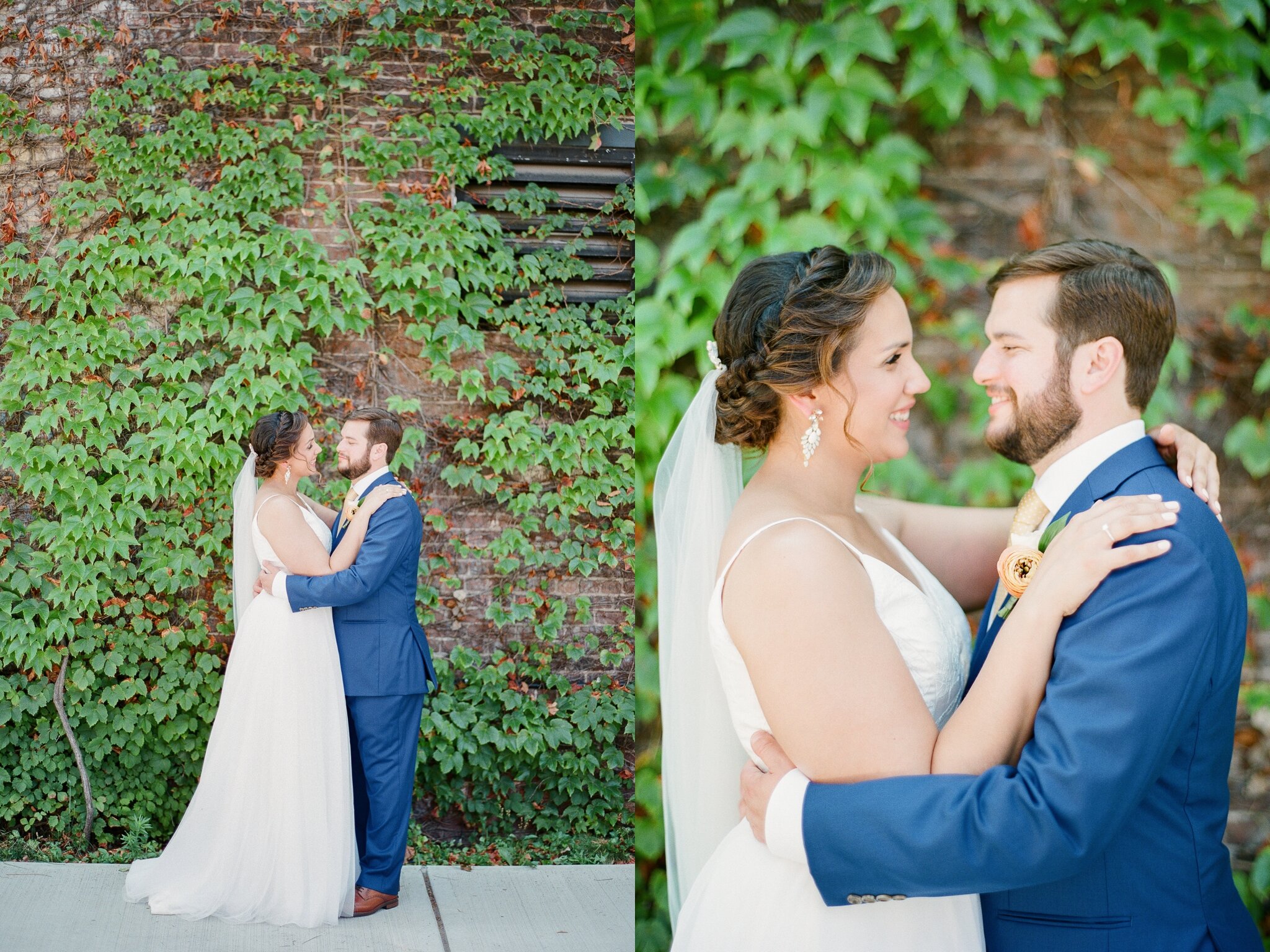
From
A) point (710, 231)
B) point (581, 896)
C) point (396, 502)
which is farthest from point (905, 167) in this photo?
point (581, 896)

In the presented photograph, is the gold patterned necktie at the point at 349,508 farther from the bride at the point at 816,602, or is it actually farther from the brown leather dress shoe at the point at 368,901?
the bride at the point at 816,602

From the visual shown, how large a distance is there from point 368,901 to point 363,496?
4.66ft

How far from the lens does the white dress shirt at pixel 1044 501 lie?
4.44 ft

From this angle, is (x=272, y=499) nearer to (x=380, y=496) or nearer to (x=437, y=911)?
(x=380, y=496)

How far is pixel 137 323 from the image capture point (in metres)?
4.72

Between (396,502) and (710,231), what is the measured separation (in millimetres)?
2372

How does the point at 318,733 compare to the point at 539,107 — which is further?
the point at 539,107

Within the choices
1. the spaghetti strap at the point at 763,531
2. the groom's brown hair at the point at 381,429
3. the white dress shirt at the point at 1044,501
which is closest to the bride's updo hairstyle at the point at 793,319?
the spaghetti strap at the point at 763,531

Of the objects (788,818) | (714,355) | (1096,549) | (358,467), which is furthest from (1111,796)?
(358,467)

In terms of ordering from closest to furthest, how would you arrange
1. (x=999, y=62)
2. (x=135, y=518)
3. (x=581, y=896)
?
(x=999, y=62)
(x=581, y=896)
(x=135, y=518)

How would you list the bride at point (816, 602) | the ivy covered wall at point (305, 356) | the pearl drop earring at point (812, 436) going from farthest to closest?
the ivy covered wall at point (305, 356) < the pearl drop earring at point (812, 436) < the bride at point (816, 602)

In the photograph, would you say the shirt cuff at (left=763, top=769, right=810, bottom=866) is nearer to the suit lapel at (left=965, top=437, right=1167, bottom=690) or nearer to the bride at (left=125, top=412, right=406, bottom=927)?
the suit lapel at (left=965, top=437, right=1167, bottom=690)

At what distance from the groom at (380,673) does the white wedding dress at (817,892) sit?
95.8 inches

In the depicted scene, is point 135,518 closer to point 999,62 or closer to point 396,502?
point 396,502
